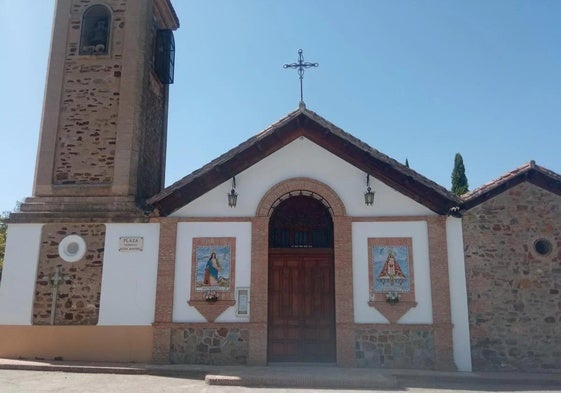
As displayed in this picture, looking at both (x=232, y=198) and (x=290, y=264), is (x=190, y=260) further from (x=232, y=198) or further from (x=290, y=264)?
(x=290, y=264)

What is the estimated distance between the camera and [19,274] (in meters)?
12.9

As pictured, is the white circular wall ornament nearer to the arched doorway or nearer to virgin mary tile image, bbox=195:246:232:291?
virgin mary tile image, bbox=195:246:232:291

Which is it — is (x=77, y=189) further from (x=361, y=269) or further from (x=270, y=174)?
(x=361, y=269)

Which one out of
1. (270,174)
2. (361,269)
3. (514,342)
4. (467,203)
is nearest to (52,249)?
(270,174)

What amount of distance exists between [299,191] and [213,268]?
117 inches

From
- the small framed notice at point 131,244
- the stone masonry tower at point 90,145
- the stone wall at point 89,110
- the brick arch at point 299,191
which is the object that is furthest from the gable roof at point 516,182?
the stone wall at point 89,110

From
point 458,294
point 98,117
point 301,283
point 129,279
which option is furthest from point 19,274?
point 458,294

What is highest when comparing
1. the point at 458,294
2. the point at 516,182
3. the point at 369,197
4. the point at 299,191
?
the point at 516,182

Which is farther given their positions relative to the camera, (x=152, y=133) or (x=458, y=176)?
(x=458, y=176)

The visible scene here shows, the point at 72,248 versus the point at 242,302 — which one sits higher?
the point at 72,248

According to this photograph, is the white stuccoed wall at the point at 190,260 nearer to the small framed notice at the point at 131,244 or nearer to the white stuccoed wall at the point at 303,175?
the white stuccoed wall at the point at 303,175

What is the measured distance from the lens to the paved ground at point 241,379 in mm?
9320

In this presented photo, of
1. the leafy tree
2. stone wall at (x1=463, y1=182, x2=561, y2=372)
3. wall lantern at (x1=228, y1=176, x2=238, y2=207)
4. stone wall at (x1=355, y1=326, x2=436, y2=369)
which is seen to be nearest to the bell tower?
wall lantern at (x1=228, y1=176, x2=238, y2=207)

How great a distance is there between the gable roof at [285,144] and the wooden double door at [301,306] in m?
2.41
